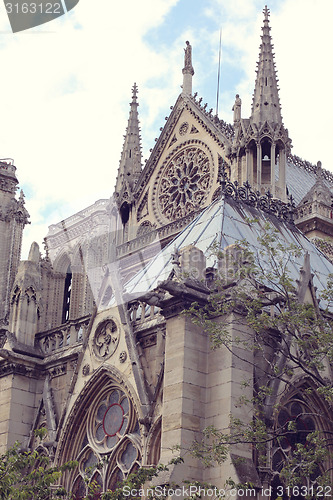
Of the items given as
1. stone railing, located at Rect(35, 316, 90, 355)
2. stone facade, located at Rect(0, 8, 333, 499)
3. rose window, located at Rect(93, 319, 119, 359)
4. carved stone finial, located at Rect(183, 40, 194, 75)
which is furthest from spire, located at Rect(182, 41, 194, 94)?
rose window, located at Rect(93, 319, 119, 359)

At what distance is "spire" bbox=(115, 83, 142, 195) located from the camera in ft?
173

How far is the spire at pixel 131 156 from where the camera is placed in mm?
52719

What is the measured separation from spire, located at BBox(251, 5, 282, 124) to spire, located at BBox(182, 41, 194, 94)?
5.37m

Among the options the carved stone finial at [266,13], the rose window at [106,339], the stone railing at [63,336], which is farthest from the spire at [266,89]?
the rose window at [106,339]

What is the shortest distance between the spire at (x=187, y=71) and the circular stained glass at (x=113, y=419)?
28.6m

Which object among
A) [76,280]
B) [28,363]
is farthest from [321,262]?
[76,280]

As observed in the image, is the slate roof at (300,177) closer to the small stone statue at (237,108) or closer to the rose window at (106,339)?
the small stone statue at (237,108)

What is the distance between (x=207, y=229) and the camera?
28.5 meters

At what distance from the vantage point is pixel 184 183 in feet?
165

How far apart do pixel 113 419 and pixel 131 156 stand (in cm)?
2956

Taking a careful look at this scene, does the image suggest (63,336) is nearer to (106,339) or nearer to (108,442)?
(106,339)

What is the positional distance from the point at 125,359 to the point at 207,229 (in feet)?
16.2

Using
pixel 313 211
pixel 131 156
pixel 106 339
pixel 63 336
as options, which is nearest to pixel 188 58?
pixel 131 156

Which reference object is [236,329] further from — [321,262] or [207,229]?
[321,262]
